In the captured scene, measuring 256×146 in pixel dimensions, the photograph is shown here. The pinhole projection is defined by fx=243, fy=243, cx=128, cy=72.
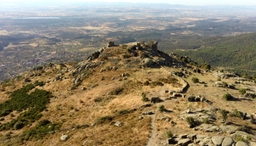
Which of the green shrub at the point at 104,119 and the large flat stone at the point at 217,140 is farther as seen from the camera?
the green shrub at the point at 104,119

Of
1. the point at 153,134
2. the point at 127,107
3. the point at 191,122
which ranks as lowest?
the point at 127,107

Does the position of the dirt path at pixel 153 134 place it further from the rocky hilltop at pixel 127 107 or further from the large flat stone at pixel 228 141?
the large flat stone at pixel 228 141

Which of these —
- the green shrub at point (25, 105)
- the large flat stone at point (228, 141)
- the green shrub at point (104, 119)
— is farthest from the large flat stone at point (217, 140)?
the green shrub at point (25, 105)

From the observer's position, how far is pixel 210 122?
1298 inches

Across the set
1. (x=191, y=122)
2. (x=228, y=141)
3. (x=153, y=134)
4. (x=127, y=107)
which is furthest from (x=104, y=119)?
(x=228, y=141)

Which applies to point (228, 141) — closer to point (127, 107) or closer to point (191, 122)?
point (191, 122)

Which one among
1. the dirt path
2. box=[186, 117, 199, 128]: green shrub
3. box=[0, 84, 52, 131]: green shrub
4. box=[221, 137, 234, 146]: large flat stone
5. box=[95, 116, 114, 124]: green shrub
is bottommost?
box=[0, 84, 52, 131]: green shrub

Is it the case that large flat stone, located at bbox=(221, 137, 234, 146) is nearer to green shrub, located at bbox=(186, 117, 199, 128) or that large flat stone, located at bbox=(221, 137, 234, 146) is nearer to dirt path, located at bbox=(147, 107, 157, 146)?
green shrub, located at bbox=(186, 117, 199, 128)

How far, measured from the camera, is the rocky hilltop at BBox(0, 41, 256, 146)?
103ft

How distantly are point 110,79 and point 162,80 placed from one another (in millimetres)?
12860

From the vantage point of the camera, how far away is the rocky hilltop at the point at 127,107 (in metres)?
31.4

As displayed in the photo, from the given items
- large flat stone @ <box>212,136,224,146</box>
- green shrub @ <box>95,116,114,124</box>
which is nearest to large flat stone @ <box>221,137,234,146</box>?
large flat stone @ <box>212,136,224,146</box>

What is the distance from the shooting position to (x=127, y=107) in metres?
43.8

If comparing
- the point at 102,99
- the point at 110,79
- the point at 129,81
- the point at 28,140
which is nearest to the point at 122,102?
the point at 102,99
